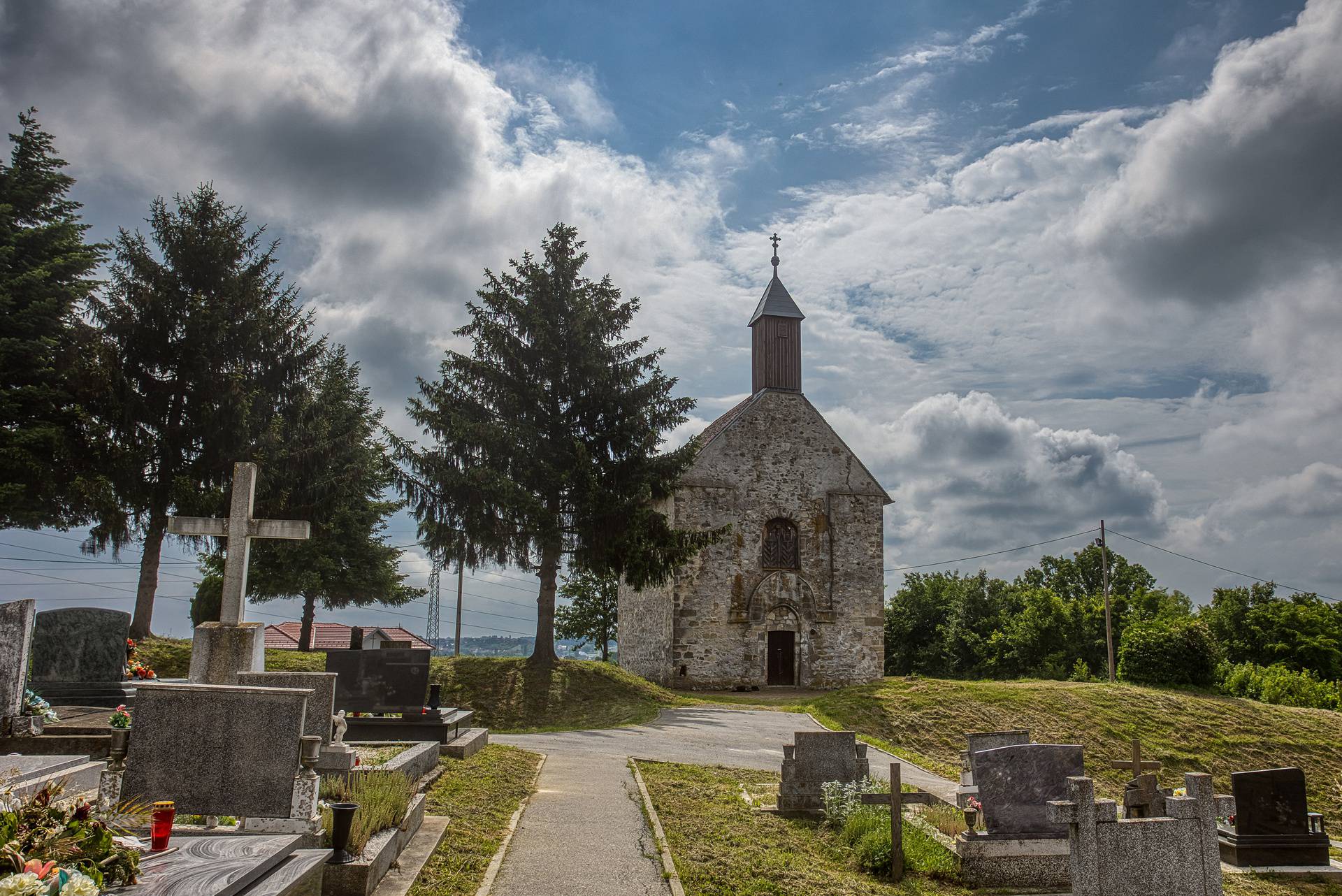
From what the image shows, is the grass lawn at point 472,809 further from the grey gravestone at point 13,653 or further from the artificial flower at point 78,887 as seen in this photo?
the grey gravestone at point 13,653

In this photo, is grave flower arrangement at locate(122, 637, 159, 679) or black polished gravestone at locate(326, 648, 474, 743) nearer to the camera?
black polished gravestone at locate(326, 648, 474, 743)

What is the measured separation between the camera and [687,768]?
12695mm

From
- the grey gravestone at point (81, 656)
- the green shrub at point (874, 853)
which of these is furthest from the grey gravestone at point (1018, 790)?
the grey gravestone at point (81, 656)

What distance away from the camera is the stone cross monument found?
985 centimetres

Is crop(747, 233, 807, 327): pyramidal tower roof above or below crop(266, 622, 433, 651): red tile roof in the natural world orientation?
above

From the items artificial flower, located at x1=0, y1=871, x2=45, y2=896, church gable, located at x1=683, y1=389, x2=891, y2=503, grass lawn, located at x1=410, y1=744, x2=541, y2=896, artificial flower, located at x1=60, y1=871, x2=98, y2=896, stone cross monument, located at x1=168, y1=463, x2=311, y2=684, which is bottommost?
grass lawn, located at x1=410, y1=744, x2=541, y2=896

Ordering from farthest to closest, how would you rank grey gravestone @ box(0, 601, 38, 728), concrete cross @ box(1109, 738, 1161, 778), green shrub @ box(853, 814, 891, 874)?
1. grey gravestone @ box(0, 601, 38, 728)
2. concrete cross @ box(1109, 738, 1161, 778)
3. green shrub @ box(853, 814, 891, 874)

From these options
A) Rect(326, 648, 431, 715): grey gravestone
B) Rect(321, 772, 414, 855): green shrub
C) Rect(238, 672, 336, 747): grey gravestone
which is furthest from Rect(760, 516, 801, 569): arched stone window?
Rect(321, 772, 414, 855): green shrub

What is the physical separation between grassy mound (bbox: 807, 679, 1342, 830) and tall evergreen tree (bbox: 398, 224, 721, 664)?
6.35 metres

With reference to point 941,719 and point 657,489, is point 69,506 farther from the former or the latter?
point 941,719

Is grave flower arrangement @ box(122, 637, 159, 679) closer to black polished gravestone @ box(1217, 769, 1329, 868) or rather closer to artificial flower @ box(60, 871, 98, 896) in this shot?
artificial flower @ box(60, 871, 98, 896)

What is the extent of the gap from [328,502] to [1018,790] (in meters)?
18.9

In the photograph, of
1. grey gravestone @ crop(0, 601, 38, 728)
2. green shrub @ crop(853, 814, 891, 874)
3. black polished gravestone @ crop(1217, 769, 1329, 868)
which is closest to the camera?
green shrub @ crop(853, 814, 891, 874)

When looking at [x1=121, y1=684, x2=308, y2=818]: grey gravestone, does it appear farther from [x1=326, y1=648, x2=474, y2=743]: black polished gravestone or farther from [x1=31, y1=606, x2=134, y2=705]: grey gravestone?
[x1=31, y1=606, x2=134, y2=705]: grey gravestone
